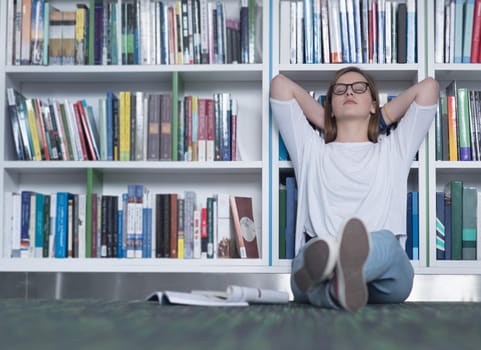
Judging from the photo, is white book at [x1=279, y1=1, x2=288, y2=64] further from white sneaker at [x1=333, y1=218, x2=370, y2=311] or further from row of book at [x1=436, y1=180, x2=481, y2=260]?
white sneaker at [x1=333, y1=218, x2=370, y2=311]

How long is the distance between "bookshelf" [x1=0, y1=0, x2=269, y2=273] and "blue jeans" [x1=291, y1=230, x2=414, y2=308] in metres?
0.77

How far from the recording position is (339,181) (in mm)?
2631

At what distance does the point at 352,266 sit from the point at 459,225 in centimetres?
133

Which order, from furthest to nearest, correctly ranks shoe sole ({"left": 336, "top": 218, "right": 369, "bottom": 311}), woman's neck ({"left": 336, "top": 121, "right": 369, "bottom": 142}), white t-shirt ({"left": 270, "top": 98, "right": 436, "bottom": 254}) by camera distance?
woman's neck ({"left": 336, "top": 121, "right": 369, "bottom": 142}) → white t-shirt ({"left": 270, "top": 98, "right": 436, "bottom": 254}) → shoe sole ({"left": 336, "top": 218, "right": 369, "bottom": 311})

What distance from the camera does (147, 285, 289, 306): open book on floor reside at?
5.43ft

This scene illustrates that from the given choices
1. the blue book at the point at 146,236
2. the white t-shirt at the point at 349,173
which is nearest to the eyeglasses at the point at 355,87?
the white t-shirt at the point at 349,173

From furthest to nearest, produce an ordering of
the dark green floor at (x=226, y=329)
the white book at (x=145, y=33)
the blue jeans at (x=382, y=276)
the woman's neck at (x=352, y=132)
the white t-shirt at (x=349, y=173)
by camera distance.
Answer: the white book at (x=145, y=33)
the woman's neck at (x=352, y=132)
the white t-shirt at (x=349, y=173)
the blue jeans at (x=382, y=276)
the dark green floor at (x=226, y=329)

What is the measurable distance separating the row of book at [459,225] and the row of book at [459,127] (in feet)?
0.39

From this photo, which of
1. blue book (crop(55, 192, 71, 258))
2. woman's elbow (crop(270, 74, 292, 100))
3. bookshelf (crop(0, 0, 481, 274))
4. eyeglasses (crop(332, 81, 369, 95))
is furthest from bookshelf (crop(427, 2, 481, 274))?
blue book (crop(55, 192, 71, 258))

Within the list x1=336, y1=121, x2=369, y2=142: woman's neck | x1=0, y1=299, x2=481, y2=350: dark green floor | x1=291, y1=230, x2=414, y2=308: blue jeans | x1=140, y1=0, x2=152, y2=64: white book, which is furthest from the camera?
x1=140, y1=0, x2=152, y2=64: white book

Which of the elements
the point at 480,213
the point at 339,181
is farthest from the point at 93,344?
the point at 480,213

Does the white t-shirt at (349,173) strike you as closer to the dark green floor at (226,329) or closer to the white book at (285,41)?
the white book at (285,41)

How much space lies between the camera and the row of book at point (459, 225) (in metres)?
2.79

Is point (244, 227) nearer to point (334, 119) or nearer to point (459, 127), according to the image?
point (334, 119)
